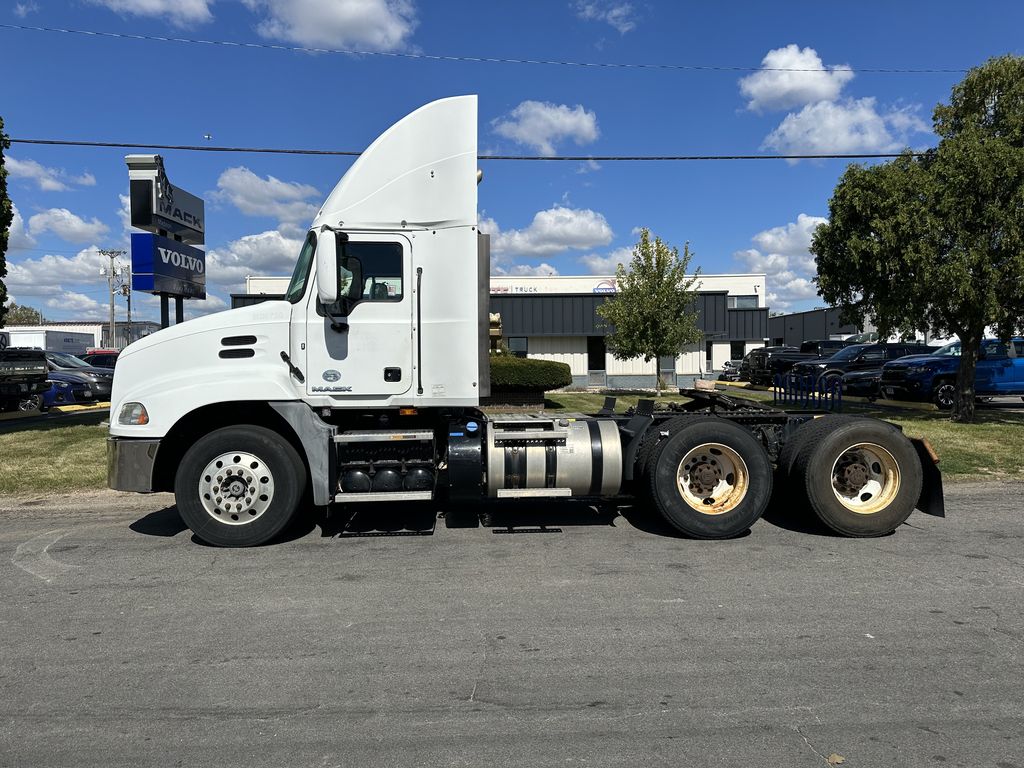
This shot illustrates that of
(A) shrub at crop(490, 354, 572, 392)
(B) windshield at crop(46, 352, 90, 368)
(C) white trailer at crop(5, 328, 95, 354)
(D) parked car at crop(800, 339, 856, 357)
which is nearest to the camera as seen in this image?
(A) shrub at crop(490, 354, 572, 392)

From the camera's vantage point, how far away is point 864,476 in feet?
21.1

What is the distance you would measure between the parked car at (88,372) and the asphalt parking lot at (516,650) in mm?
16110

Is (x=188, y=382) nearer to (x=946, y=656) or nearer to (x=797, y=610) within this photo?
(x=797, y=610)

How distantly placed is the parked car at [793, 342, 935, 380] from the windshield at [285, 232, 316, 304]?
2048 cm

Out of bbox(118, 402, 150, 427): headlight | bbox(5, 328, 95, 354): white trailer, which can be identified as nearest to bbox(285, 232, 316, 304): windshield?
bbox(118, 402, 150, 427): headlight

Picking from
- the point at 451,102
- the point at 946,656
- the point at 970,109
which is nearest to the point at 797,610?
the point at 946,656

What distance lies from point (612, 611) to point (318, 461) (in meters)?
2.89

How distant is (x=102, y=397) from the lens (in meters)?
21.0

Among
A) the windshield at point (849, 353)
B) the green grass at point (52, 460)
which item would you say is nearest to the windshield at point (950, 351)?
the windshield at point (849, 353)

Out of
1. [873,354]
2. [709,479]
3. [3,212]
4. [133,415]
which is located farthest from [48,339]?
[709,479]

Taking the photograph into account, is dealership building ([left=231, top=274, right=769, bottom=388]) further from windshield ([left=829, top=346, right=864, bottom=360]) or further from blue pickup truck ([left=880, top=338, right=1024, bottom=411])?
blue pickup truck ([left=880, top=338, right=1024, bottom=411])

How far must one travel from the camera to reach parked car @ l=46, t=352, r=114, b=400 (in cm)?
2050

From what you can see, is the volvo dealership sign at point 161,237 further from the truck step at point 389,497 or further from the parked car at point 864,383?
the parked car at point 864,383

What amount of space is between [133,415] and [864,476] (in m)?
6.66
